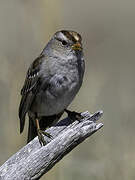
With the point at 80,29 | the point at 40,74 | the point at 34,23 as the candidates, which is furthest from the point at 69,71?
the point at 80,29

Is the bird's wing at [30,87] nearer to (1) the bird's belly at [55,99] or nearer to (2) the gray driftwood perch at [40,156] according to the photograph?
(1) the bird's belly at [55,99]

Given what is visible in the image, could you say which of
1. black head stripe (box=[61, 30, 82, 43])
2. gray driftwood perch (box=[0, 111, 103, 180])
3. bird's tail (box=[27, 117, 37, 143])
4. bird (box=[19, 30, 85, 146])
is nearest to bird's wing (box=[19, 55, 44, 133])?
bird (box=[19, 30, 85, 146])

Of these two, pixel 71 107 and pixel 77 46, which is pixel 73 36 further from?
pixel 71 107

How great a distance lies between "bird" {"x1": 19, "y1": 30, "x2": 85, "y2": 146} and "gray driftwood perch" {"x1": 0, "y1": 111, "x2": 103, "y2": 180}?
910 mm

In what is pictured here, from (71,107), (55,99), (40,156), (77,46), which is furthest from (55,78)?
(71,107)

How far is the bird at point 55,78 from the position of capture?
544cm

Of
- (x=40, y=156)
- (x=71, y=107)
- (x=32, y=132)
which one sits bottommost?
(x=40, y=156)

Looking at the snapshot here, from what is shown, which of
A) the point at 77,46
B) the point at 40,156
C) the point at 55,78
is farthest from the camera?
the point at 55,78

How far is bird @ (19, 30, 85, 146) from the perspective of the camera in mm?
5438

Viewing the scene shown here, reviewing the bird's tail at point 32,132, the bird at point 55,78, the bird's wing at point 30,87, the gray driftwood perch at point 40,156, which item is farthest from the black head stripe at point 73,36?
the gray driftwood perch at point 40,156

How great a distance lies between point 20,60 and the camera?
4887mm

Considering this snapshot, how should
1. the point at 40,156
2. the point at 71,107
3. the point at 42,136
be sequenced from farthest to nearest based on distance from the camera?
1. the point at 71,107
2. the point at 42,136
3. the point at 40,156

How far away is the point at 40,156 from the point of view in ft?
13.9

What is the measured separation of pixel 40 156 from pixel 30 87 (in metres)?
1.52
